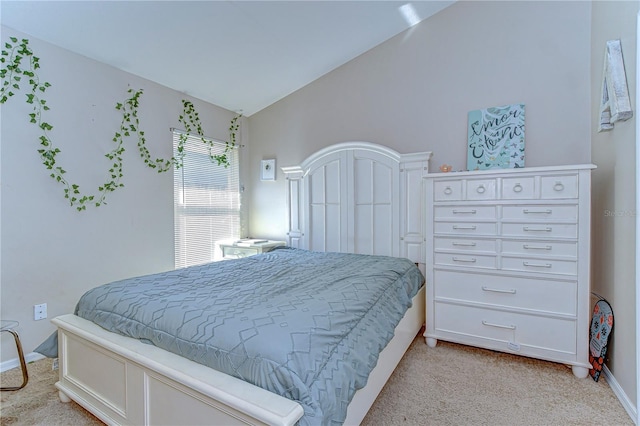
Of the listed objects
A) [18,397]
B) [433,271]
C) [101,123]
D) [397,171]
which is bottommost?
[18,397]

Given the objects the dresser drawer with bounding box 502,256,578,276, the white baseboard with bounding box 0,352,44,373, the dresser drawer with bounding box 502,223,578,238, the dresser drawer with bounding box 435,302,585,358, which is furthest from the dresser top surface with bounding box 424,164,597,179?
the white baseboard with bounding box 0,352,44,373

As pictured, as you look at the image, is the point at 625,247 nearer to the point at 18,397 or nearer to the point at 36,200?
the point at 18,397

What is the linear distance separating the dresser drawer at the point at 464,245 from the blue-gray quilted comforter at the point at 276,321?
1.64 feet

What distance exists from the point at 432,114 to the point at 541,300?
185cm

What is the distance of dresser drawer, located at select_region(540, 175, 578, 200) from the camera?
2.10 metres

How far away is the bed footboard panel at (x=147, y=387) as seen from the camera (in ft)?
3.49

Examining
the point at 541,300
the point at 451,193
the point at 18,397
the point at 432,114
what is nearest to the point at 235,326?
the point at 18,397

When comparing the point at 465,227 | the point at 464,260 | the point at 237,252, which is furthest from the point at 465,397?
the point at 237,252

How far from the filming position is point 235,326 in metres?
1.28

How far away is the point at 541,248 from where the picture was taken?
2.21 meters

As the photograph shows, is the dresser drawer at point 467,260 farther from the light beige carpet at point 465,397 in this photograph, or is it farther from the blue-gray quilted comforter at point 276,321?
the light beige carpet at point 465,397

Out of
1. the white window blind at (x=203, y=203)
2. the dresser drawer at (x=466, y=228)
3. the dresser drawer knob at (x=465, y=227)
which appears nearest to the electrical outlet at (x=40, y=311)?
the white window blind at (x=203, y=203)

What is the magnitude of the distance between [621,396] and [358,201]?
2332 millimetres

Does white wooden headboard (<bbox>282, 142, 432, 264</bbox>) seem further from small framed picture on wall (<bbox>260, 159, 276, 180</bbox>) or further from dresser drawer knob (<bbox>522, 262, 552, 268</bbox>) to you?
dresser drawer knob (<bbox>522, 262, 552, 268</bbox>)
